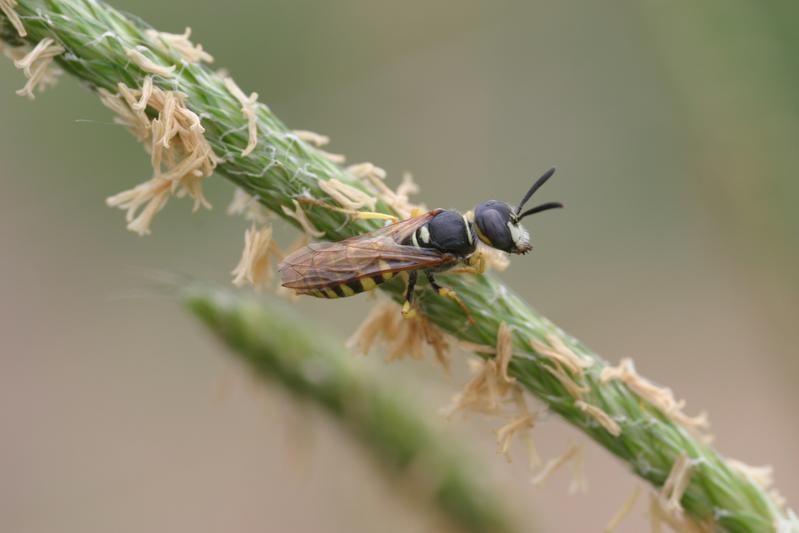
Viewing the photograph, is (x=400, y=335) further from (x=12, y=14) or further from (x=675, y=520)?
(x=12, y=14)

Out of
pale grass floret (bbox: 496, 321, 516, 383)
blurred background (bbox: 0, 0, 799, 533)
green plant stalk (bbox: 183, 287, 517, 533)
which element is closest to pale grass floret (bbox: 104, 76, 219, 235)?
green plant stalk (bbox: 183, 287, 517, 533)

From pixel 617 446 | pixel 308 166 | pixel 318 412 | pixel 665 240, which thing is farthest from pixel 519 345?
pixel 665 240

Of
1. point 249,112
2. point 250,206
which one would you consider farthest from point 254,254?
point 249,112

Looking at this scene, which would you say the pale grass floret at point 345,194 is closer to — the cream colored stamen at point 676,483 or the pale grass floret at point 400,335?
the pale grass floret at point 400,335

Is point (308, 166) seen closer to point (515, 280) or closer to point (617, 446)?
point (617, 446)

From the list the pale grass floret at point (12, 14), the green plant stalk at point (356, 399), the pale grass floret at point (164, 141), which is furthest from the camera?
the green plant stalk at point (356, 399)

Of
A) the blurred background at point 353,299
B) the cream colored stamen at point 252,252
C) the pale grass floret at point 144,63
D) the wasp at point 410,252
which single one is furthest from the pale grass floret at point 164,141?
the blurred background at point 353,299

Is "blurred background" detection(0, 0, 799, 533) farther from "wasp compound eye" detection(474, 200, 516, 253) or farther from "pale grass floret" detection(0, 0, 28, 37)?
"pale grass floret" detection(0, 0, 28, 37)
